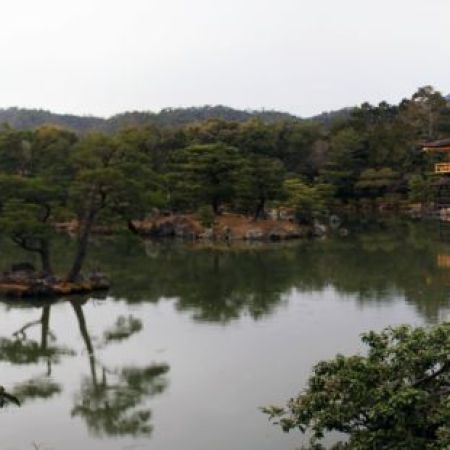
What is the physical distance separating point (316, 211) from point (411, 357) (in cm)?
2865

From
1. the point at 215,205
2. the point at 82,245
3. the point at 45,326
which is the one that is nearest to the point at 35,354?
the point at 45,326

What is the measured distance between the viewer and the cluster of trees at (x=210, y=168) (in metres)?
19.0

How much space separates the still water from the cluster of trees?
1.80 meters

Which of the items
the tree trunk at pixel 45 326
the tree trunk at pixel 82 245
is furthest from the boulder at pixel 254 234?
the tree trunk at pixel 45 326

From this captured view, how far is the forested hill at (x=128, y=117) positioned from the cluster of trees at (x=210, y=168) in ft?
132

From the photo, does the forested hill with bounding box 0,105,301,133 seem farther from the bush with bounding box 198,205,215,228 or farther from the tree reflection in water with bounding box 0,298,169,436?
the tree reflection in water with bounding box 0,298,169,436

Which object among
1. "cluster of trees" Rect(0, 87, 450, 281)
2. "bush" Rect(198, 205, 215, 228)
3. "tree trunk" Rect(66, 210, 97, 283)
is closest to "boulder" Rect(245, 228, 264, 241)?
"cluster of trees" Rect(0, 87, 450, 281)

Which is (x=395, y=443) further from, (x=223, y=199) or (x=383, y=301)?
(x=223, y=199)

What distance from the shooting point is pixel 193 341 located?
13438mm

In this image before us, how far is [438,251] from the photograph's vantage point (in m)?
25.7

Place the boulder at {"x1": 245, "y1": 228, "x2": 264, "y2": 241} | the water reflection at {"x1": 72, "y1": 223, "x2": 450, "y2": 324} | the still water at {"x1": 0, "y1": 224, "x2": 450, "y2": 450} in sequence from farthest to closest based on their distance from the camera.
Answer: the boulder at {"x1": 245, "y1": 228, "x2": 264, "y2": 241}, the water reflection at {"x1": 72, "y1": 223, "x2": 450, "y2": 324}, the still water at {"x1": 0, "y1": 224, "x2": 450, "y2": 450}

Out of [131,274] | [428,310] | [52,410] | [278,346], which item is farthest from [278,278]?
[52,410]

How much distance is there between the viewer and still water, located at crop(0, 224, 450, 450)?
9.13 meters

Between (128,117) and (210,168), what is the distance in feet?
192
